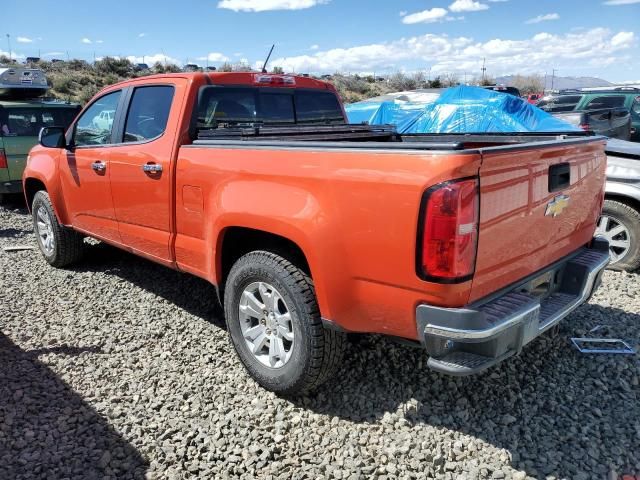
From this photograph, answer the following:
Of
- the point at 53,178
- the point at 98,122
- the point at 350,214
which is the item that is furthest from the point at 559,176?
the point at 53,178

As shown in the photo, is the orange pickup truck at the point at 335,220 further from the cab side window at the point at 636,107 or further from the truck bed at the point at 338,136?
the cab side window at the point at 636,107

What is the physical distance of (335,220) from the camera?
2523mm

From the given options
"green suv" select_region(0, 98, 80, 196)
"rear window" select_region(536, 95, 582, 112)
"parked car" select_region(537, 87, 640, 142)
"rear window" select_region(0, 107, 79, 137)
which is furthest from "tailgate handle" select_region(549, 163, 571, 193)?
"rear window" select_region(536, 95, 582, 112)

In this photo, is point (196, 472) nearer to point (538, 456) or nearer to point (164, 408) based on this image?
point (164, 408)

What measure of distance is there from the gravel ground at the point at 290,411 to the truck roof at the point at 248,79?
185 centimetres

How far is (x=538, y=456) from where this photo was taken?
2623mm

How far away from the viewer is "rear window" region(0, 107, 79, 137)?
809 cm

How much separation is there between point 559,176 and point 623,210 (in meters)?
2.90

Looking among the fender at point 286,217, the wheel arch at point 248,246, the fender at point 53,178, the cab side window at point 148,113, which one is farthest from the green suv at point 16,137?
the fender at point 286,217

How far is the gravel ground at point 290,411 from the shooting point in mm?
2611

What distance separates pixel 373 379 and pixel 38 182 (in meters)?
4.40

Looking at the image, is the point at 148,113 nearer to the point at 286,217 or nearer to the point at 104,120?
the point at 104,120

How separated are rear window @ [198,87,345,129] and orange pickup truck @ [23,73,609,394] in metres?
0.01

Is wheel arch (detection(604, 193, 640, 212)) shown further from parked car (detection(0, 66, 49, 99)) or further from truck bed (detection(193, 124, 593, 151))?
parked car (detection(0, 66, 49, 99))
